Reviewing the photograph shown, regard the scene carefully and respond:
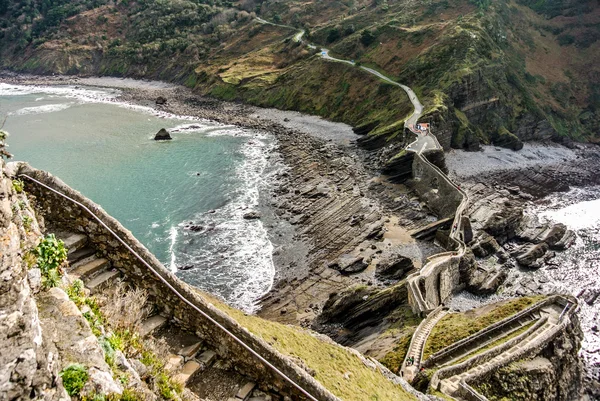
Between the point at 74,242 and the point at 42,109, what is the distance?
103845mm

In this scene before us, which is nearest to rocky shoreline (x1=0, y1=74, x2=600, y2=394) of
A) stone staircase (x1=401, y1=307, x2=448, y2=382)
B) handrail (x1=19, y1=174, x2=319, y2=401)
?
stone staircase (x1=401, y1=307, x2=448, y2=382)

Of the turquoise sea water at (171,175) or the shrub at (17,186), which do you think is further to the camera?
the turquoise sea water at (171,175)

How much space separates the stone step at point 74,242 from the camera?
523 inches

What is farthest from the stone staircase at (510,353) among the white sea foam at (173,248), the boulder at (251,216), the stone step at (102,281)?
the boulder at (251,216)

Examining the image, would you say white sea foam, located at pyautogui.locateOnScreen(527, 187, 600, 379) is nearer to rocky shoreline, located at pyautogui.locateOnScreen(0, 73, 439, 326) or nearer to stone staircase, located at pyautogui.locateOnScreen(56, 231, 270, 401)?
rocky shoreline, located at pyautogui.locateOnScreen(0, 73, 439, 326)

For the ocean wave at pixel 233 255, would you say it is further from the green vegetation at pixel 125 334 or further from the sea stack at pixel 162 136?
the sea stack at pixel 162 136

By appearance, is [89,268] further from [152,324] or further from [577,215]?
[577,215]

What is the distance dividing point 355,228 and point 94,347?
41.5 metres

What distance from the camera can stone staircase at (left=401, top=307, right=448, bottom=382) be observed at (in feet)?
80.8

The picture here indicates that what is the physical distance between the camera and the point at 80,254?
44.3ft

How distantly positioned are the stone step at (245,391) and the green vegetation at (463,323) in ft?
56.5

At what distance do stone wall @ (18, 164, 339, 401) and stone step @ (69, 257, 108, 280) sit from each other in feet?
0.92

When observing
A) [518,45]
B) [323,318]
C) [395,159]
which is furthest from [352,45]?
[323,318]

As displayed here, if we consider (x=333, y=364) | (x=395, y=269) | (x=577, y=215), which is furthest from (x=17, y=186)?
(x=577, y=215)
